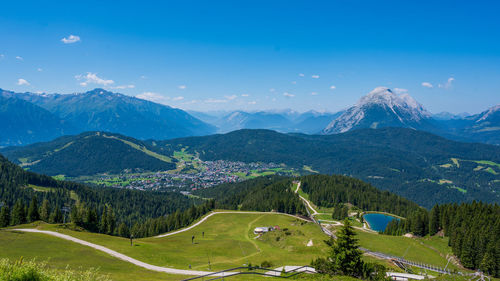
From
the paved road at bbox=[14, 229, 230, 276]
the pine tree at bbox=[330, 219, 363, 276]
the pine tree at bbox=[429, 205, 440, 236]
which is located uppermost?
the pine tree at bbox=[330, 219, 363, 276]

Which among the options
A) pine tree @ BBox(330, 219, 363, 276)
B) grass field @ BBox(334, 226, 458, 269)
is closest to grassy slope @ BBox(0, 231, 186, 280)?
pine tree @ BBox(330, 219, 363, 276)

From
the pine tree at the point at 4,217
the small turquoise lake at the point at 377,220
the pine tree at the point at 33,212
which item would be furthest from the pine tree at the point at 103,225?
the small turquoise lake at the point at 377,220

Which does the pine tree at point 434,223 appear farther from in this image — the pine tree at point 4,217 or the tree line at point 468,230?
the pine tree at point 4,217

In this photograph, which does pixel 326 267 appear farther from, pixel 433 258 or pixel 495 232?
pixel 495 232

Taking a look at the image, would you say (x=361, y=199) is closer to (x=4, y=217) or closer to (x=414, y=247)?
(x=414, y=247)

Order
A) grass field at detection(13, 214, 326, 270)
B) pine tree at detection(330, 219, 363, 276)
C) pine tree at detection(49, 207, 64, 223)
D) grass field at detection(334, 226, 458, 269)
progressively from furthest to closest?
pine tree at detection(49, 207, 64, 223) < grass field at detection(334, 226, 458, 269) < grass field at detection(13, 214, 326, 270) < pine tree at detection(330, 219, 363, 276)

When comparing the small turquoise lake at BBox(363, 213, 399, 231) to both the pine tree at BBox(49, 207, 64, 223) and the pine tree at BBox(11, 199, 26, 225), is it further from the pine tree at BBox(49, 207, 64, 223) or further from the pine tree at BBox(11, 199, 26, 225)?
the pine tree at BBox(11, 199, 26, 225)

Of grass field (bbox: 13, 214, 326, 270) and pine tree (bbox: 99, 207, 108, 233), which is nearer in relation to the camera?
grass field (bbox: 13, 214, 326, 270)
